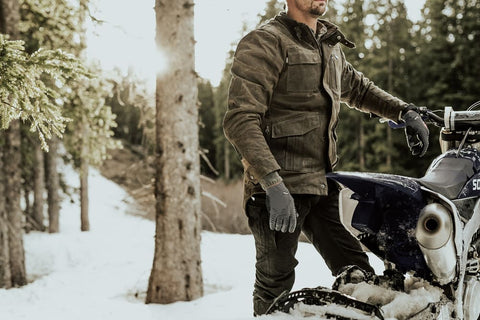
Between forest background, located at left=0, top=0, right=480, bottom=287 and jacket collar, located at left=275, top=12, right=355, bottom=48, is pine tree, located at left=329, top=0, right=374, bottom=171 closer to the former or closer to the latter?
forest background, located at left=0, top=0, right=480, bottom=287

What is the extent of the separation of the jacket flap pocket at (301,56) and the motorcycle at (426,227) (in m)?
0.67

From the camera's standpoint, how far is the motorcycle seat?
249cm

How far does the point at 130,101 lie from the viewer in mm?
8266

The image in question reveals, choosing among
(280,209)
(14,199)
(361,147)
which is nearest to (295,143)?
(280,209)

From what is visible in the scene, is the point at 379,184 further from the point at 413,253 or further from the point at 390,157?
the point at 390,157

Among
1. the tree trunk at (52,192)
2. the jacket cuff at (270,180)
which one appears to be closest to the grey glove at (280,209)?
the jacket cuff at (270,180)

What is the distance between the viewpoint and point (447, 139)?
297 cm

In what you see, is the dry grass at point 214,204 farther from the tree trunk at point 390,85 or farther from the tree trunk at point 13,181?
the tree trunk at point 390,85

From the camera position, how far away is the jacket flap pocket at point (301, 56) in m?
2.73

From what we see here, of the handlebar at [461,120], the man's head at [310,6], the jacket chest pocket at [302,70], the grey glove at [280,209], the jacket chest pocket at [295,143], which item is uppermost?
the man's head at [310,6]

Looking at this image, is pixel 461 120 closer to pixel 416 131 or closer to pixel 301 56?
pixel 416 131

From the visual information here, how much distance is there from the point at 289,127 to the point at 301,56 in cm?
37

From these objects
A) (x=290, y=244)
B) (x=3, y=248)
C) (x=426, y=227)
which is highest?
(x=426, y=227)

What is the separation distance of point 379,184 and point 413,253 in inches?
14.5
